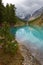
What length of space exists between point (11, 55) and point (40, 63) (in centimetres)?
427

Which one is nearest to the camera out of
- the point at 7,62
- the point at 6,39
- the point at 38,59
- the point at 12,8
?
the point at 7,62

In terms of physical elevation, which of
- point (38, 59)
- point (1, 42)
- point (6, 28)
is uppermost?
point (6, 28)

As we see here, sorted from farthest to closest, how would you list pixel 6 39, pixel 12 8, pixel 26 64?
pixel 12 8, pixel 6 39, pixel 26 64

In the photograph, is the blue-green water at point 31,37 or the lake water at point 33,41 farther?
the blue-green water at point 31,37

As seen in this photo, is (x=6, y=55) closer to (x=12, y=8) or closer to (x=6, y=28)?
(x=6, y=28)

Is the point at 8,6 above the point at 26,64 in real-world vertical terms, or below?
above

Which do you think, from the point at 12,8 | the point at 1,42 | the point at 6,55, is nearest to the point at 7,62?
the point at 6,55

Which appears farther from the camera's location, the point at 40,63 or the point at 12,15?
the point at 12,15

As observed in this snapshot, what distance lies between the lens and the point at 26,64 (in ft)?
84.7

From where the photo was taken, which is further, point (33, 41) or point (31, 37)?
point (31, 37)

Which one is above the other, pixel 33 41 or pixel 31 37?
pixel 33 41

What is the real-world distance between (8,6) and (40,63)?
107494 millimetres

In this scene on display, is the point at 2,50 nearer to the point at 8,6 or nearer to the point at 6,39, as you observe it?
the point at 6,39

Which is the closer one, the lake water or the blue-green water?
the lake water
